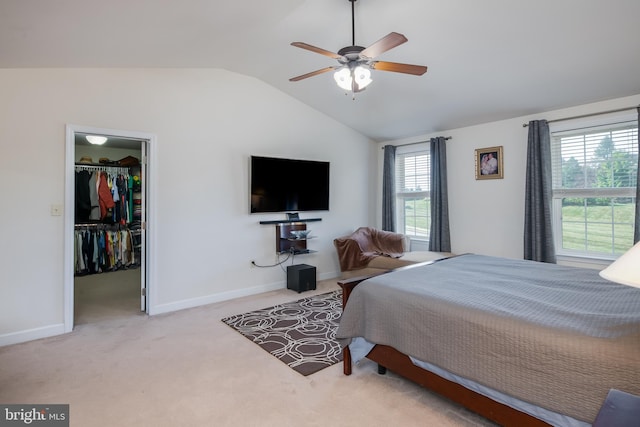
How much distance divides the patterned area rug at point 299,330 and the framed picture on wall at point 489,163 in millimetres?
2664

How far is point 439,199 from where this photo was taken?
5.03m

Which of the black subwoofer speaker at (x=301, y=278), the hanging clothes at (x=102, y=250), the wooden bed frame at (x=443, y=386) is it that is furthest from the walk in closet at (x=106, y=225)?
the wooden bed frame at (x=443, y=386)

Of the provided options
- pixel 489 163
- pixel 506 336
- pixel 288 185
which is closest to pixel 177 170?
pixel 288 185

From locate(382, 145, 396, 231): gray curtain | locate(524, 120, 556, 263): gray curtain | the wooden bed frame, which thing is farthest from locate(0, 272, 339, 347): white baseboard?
locate(524, 120, 556, 263): gray curtain

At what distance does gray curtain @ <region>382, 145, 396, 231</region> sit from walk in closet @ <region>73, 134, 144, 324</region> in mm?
3926

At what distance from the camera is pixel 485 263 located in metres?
2.98

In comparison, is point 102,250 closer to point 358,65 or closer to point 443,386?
point 358,65

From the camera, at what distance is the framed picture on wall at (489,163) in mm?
4469

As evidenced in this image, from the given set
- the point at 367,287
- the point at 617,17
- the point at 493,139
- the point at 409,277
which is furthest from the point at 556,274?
the point at 493,139

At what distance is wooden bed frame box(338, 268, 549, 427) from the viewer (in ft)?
5.30

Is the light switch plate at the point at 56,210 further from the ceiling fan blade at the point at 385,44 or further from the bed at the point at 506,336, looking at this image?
the ceiling fan blade at the point at 385,44

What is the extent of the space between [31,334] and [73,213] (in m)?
1.16

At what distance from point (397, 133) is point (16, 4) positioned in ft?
15.5

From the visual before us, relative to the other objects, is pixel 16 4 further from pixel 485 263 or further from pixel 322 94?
pixel 485 263
